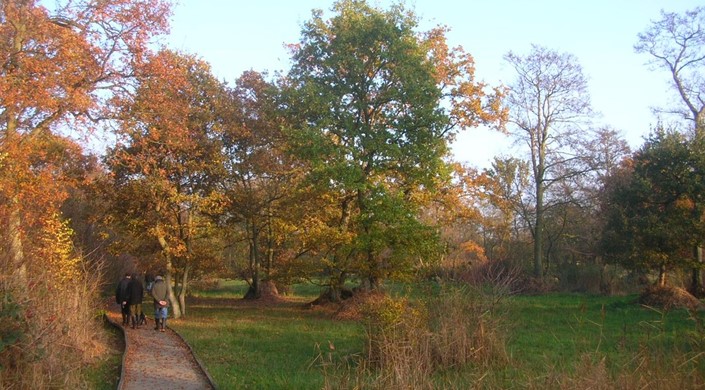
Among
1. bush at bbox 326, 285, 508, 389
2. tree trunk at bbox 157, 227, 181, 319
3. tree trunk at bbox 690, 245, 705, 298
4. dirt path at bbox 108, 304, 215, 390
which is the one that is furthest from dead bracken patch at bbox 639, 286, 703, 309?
tree trunk at bbox 157, 227, 181, 319

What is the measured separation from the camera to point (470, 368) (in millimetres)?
11039

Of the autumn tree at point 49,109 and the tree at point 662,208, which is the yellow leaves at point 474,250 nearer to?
the tree at point 662,208

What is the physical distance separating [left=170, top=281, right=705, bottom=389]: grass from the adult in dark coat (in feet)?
5.17

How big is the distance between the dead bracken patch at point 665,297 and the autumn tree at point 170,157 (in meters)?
17.5

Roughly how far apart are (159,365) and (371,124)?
42.5 feet

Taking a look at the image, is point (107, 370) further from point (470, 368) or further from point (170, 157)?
point (170, 157)

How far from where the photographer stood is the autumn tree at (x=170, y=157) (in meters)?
20.2

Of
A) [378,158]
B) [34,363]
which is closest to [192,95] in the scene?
[378,158]

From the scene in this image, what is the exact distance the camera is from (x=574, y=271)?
39.3 m

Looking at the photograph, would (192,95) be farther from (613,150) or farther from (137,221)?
(613,150)

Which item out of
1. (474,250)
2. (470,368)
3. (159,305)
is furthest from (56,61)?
(474,250)

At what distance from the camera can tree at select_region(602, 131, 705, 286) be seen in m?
24.4

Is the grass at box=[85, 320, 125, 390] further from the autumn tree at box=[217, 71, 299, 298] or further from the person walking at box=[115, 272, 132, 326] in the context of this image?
the autumn tree at box=[217, 71, 299, 298]

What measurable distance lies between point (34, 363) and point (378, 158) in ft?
49.8
